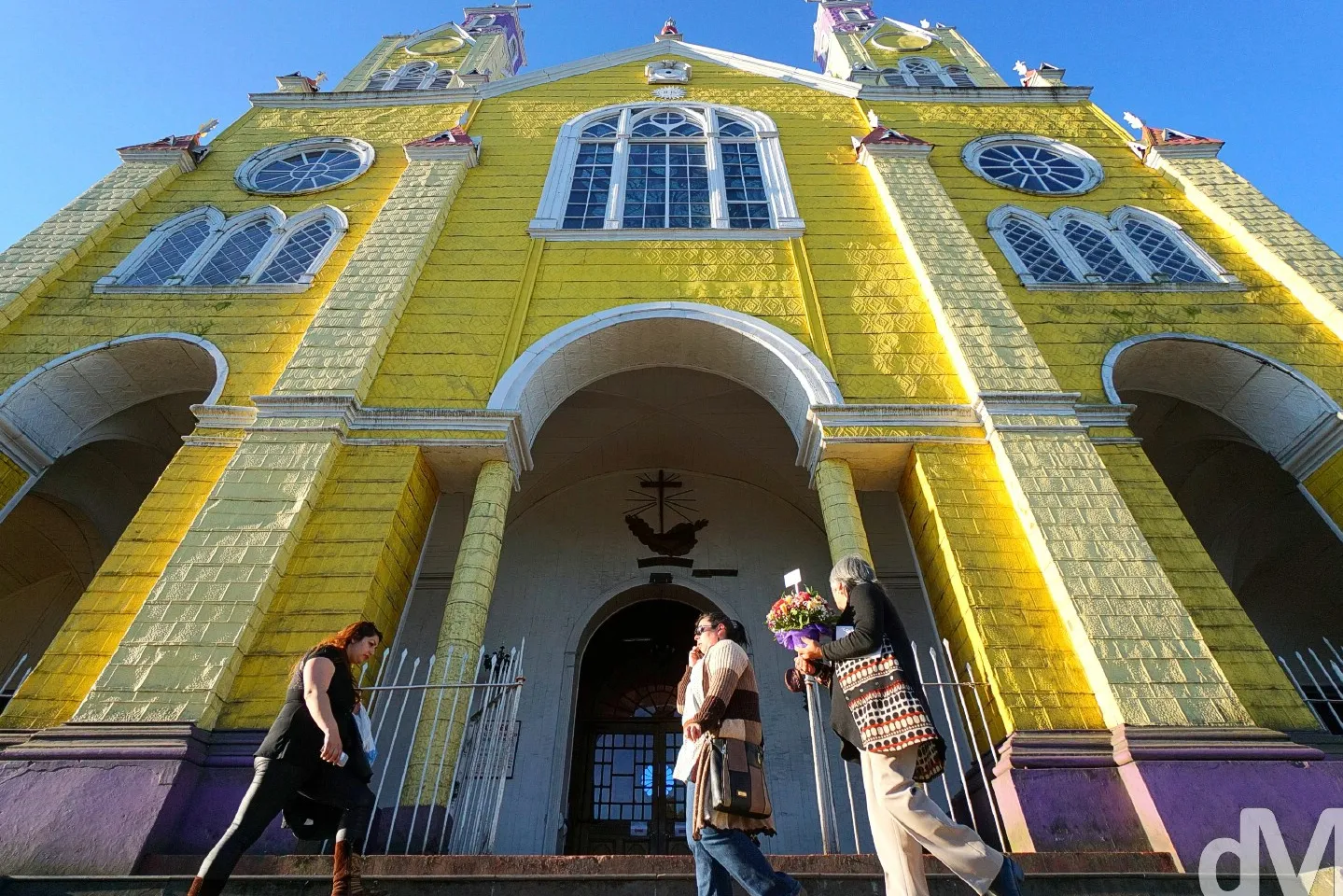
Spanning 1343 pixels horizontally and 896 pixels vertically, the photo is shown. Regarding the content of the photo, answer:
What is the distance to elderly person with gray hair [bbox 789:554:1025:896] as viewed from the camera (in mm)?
3176

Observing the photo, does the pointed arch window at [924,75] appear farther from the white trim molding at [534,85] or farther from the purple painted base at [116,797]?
the purple painted base at [116,797]

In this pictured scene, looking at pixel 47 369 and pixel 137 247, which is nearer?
pixel 47 369

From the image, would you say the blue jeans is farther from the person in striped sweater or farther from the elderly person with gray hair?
the elderly person with gray hair

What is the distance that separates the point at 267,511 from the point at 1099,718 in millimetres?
6709

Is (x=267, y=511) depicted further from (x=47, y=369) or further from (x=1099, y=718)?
(x=1099, y=718)

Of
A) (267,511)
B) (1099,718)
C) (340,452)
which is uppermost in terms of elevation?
(340,452)

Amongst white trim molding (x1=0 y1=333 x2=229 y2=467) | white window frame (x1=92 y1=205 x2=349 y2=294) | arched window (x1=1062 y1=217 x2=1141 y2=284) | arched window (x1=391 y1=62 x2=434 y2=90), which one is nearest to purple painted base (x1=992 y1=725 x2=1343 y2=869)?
arched window (x1=1062 y1=217 x2=1141 y2=284)

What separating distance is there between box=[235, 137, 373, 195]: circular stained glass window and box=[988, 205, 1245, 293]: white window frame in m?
9.22

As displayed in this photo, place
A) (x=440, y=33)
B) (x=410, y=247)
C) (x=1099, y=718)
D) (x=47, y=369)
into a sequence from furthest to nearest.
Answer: (x=440, y=33) → (x=410, y=247) → (x=47, y=369) → (x=1099, y=718)

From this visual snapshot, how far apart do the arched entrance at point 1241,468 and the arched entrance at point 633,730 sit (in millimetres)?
6315

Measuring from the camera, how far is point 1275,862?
459cm

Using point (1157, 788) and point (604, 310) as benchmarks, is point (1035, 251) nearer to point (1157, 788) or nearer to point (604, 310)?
point (604, 310)

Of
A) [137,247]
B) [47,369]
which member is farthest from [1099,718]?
[137,247]

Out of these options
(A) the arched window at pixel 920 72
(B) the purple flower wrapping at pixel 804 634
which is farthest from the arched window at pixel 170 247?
(A) the arched window at pixel 920 72
